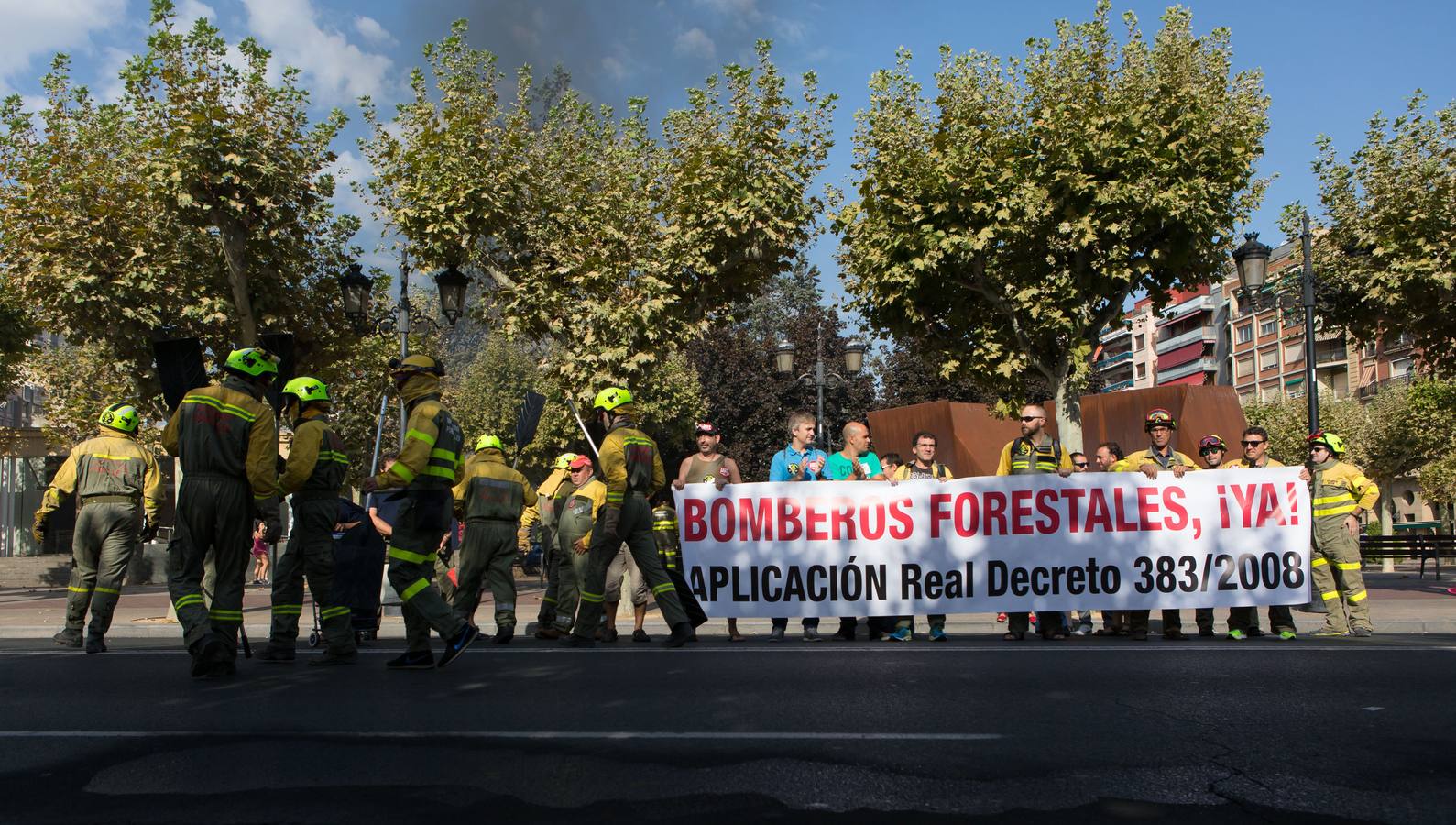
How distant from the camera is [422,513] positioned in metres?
7.85

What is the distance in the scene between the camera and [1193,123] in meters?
17.3

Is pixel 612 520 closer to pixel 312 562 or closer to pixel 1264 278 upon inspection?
pixel 312 562

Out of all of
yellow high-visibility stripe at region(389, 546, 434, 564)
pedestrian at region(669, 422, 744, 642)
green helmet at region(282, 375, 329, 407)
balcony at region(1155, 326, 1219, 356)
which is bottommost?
yellow high-visibility stripe at region(389, 546, 434, 564)

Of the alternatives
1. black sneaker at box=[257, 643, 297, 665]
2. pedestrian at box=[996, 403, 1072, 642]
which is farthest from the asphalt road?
pedestrian at box=[996, 403, 1072, 642]

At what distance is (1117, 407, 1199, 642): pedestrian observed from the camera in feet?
34.8

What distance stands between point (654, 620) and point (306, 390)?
7.10 m

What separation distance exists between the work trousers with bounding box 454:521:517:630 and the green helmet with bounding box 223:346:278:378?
256 centimetres

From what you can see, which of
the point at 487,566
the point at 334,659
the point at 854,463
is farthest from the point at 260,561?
the point at 334,659

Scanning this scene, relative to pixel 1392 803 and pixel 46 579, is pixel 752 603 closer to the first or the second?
pixel 1392 803

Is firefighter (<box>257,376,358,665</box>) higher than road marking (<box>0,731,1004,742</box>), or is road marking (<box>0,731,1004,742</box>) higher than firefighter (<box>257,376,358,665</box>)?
firefighter (<box>257,376,358,665</box>)

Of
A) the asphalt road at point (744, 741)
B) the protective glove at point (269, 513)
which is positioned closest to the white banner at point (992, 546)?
the asphalt road at point (744, 741)

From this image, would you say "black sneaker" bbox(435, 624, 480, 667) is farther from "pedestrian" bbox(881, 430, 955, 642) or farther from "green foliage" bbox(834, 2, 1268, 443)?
"green foliage" bbox(834, 2, 1268, 443)

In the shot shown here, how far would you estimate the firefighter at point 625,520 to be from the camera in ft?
31.0

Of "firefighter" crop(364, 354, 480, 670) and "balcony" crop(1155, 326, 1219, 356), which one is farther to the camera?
"balcony" crop(1155, 326, 1219, 356)
